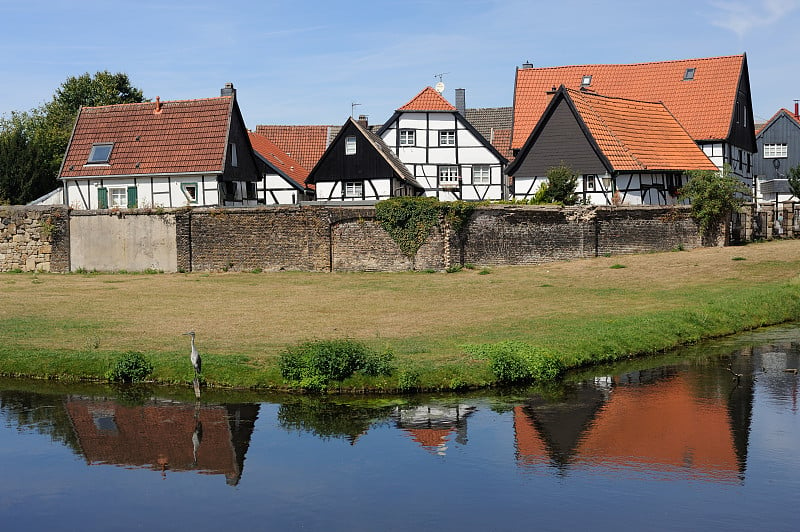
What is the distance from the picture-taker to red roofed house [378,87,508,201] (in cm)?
5238

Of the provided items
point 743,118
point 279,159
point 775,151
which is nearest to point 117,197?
point 279,159

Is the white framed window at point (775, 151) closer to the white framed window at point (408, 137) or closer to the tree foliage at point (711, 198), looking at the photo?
the white framed window at point (408, 137)

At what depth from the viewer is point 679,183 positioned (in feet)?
144

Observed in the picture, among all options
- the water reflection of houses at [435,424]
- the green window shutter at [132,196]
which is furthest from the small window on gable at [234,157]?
the water reflection of houses at [435,424]

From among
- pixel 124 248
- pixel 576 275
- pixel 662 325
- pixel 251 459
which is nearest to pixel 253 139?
pixel 124 248

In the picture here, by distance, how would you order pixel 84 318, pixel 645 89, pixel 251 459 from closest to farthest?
pixel 251 459
pixel 84 318
pixel 645 89

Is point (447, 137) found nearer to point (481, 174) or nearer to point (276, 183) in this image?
point (481, 174)

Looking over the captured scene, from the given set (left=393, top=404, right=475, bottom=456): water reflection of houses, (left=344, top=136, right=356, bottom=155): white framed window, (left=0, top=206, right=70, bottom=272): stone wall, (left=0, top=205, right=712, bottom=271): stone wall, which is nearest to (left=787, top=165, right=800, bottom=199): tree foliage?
(left=0, top=205, right=712, bottom=271): stone wall

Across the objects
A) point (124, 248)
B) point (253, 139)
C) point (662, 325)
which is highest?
point (253, 139)

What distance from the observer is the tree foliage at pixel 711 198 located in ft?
125

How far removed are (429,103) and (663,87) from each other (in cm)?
1270

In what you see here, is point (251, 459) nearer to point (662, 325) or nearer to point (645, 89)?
Result: point (662, 325)

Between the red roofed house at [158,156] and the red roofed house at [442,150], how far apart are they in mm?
9548

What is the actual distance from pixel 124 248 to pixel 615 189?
20938 millimetres
